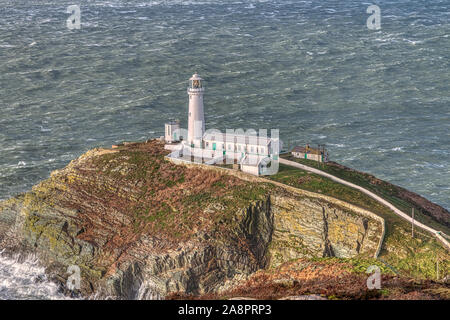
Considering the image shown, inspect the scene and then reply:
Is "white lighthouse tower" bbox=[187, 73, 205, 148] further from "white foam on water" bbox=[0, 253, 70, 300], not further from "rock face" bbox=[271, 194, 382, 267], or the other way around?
"white foam on water" bbox=[0, 253, 70, 300]

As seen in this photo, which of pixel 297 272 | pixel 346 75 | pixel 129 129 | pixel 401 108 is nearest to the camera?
pixel 297 272

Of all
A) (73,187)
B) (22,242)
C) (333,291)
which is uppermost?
(333,291)

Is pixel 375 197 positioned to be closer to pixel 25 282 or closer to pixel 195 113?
pixel 195 113

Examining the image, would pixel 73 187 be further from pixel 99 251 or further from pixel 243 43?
pixel 243 43

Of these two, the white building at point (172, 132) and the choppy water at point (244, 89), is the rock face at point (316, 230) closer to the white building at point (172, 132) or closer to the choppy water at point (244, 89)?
the white building at point (172, 132)

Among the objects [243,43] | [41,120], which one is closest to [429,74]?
[243,43]

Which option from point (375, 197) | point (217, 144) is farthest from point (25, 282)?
point (375, 197)
